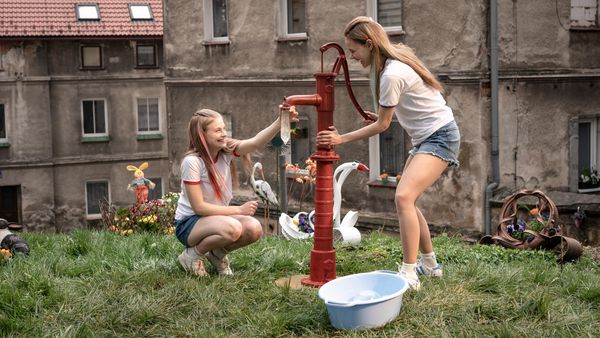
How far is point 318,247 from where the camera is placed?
20.8 feet

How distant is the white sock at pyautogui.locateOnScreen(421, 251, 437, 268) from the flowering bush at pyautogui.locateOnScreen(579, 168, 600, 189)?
11.2 m

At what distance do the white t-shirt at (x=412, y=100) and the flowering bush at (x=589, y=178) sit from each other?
11.4 meters

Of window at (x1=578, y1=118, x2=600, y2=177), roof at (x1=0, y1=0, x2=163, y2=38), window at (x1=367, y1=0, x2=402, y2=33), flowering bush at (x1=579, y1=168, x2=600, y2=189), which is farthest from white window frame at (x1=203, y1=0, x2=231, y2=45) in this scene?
roof at (x1=0, y1=0, x2=163, y2=38)

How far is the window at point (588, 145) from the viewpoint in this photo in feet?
55.5

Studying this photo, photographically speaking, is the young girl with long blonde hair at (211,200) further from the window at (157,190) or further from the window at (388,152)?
the window at (157,190)

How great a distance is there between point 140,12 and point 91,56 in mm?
2362

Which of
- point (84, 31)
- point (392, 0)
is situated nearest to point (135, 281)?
point (392, 0)

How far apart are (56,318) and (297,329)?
148 centimetres

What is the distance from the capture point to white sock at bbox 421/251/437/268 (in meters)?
6.44

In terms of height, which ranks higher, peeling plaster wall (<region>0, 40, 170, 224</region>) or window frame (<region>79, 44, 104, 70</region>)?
window frame (<region>79, 44, 104, 70</region>)

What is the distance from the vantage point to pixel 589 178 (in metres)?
16.9

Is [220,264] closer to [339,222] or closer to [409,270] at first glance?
[409,270]

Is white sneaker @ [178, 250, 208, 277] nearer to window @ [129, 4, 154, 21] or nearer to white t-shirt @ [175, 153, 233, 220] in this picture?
white t-shirt @ [175, 153, 233, 220]

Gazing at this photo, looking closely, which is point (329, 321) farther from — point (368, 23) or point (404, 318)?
point (368, 23)
